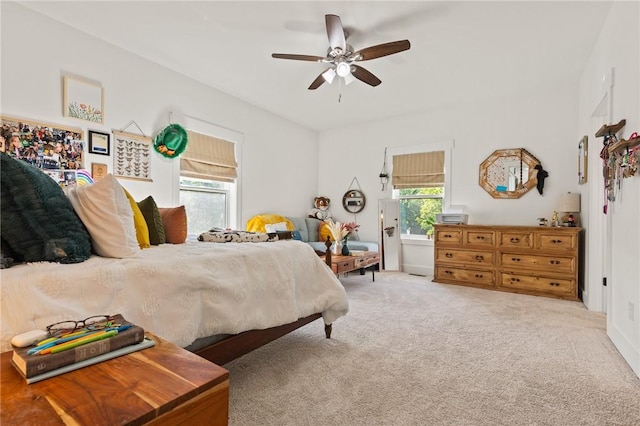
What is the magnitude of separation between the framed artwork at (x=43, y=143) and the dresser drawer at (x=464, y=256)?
448 cm

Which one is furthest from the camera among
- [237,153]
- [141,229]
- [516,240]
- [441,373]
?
[237,153]

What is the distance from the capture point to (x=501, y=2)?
2.60 metres

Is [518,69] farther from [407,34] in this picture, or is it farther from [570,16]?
[407,34]

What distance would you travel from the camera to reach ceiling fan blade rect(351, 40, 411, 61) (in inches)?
105

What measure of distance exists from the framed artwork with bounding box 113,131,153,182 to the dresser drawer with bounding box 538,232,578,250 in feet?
15.5

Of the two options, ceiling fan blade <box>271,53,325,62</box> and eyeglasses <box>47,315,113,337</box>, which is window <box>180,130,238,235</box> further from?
eyeglasses <box>47,315,113,337</box>

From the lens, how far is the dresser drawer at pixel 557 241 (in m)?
3.79

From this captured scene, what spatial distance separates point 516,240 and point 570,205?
72 centimetres

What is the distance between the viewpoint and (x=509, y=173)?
4.68 meters

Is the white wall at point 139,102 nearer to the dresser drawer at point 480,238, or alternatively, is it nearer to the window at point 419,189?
the window at point 419,189

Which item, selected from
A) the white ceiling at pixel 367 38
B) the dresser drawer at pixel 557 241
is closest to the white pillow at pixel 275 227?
the white ceiling at pixel 367 38

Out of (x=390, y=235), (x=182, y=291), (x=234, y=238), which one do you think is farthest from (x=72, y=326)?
(x=390, y=235)

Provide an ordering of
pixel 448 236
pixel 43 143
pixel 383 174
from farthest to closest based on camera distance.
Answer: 1. pixel 383 174
2. pixel 448 236
3. pixel 43 143

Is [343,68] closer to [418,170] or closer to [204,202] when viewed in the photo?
[204,202]
